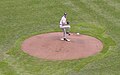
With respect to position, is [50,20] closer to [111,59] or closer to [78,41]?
[78,41]

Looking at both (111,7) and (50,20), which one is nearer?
(50,20)

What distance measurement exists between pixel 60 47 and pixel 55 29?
14.0 ft

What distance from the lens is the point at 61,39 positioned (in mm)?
21781

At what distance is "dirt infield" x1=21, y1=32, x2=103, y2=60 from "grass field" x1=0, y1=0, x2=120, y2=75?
19.0 inches

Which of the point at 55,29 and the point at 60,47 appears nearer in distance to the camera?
the point at 60,47

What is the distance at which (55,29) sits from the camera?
2484cm

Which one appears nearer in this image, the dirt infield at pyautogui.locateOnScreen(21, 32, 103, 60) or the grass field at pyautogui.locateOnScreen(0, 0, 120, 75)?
the grass field at pyautogui.locateOnScreen(0, 0, 120, 75)

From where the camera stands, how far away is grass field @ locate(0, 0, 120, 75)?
61.3 ft

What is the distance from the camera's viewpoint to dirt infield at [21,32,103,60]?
2009 cm

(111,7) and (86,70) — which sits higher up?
(111,7)

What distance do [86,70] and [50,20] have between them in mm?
9465

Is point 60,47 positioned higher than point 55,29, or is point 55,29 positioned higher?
point 55,29

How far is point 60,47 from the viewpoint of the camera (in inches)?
819

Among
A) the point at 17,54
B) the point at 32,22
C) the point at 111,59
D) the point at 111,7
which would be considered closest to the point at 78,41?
the point at 111,59
